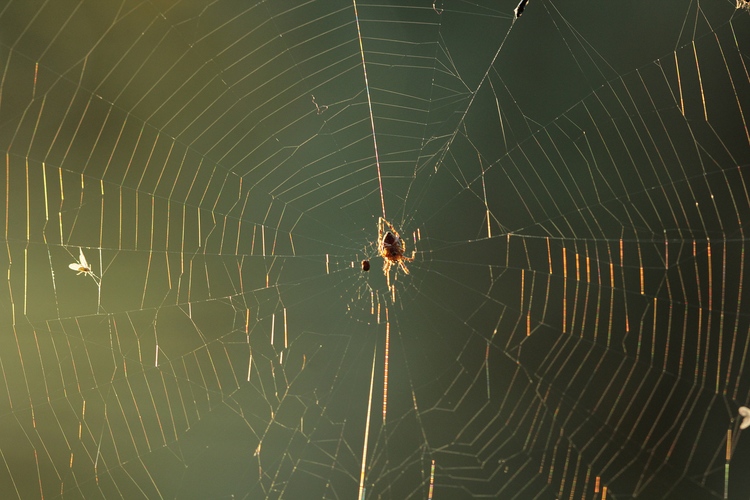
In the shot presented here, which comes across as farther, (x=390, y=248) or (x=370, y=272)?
(x=370, y=272)

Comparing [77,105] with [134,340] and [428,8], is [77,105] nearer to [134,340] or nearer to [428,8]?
[134,340]

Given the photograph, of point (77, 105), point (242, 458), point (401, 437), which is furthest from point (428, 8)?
point (242, 458)

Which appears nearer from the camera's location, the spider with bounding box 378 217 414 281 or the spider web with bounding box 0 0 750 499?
the spider with bounding box 378 217 414 281

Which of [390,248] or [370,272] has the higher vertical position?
[390,248]

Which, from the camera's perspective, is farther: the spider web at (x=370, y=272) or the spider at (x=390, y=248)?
the spider web at (x=370, y=272)
